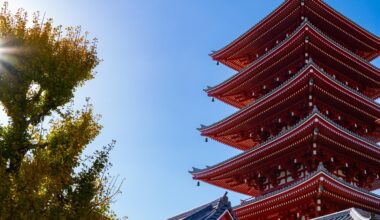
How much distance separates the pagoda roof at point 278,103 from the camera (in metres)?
21.7

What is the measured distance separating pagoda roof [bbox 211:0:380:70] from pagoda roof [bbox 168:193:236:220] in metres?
15.5

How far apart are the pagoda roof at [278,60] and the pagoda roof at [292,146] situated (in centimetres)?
550

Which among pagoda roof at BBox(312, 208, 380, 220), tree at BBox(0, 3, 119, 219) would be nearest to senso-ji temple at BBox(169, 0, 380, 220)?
pagoda roof at BBox(312, 208, 380, 220)

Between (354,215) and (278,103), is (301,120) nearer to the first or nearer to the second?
(278,103)

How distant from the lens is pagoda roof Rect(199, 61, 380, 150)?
21.7 m

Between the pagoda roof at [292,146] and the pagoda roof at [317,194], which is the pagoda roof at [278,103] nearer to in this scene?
the pagoda roof at [292,146]

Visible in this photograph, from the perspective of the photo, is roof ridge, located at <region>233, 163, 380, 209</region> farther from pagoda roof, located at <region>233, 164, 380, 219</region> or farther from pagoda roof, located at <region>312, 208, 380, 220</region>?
pagoda roof, located at <region>312, 208, 380, 220</region>

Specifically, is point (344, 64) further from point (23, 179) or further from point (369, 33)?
point (23, 179)

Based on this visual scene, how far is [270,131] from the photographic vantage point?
2442 centimetres

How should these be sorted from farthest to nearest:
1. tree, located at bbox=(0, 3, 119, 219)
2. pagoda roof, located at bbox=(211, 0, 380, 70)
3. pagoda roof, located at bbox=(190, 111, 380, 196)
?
pagoda roof, located at bbox=(211, 0, 380, 70) → pagoda roof, located at bbox=(190, 111, 380, 196) → tree, located at bbox=(0, 3, 119, 219)

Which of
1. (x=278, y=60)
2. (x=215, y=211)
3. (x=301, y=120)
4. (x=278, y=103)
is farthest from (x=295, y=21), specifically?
(x=215, y=211)

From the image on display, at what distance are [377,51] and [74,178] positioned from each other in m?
23.9

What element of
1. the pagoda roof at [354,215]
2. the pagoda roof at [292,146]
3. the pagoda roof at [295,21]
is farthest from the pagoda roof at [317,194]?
the pagoda roof at [295,21]

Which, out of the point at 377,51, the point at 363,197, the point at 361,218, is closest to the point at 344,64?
the point at 377,51
